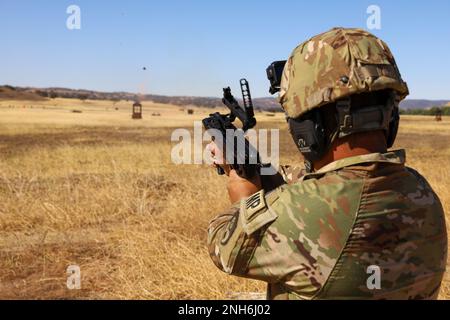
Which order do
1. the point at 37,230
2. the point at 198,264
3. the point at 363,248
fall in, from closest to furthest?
1. the point at 363,248
2. the point at 198,264
3. the point at 37,230

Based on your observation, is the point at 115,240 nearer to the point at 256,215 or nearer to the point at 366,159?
the point at 256,215

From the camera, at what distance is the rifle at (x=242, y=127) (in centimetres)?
207

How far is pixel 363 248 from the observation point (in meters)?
1.62

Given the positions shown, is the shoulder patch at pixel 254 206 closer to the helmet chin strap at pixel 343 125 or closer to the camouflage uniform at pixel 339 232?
the camouflage uniform at pixel 339 232

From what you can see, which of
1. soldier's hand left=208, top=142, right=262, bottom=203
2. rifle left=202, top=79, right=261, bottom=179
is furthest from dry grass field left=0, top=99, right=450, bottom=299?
soldier's hand left=208, top=142, right=262, bottom=203

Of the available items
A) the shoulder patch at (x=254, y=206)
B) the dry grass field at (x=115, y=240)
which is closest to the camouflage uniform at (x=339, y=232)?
the shoulder patch at (x=254, y=206)

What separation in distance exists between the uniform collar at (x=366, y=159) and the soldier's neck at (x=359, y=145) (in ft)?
0.12

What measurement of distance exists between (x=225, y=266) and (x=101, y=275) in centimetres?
348

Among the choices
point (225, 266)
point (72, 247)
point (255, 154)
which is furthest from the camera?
point (72, 247)

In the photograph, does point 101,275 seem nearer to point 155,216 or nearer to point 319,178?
point 155,216

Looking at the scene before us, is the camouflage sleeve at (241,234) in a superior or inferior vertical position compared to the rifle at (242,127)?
inferior

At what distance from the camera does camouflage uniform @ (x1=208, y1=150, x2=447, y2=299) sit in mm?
1601
